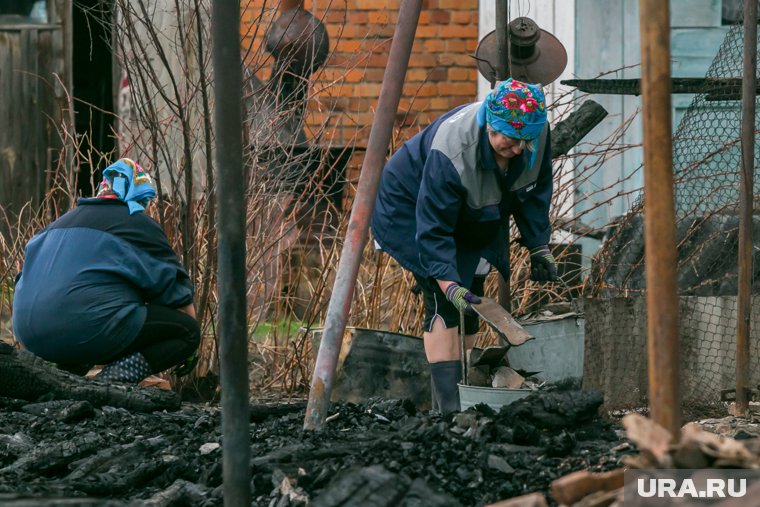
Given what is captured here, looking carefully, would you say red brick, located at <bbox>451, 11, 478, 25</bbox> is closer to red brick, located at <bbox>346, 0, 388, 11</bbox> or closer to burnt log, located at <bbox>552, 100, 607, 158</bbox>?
red brick, located at <bbox>346, 0, 388, 11</bbox>

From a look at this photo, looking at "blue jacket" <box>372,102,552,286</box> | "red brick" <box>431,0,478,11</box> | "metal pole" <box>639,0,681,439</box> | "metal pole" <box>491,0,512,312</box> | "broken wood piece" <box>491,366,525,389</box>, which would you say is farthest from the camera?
Result: "red brick" <box>431,0,478,11</box>

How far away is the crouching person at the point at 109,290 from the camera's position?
652 cm

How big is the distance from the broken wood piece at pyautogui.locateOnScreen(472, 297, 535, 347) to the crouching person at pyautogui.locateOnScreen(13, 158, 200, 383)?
2120 millimetres

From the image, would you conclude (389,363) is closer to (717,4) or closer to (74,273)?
(74,273)

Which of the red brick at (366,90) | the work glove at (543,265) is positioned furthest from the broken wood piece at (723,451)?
the red brick at (366,90)

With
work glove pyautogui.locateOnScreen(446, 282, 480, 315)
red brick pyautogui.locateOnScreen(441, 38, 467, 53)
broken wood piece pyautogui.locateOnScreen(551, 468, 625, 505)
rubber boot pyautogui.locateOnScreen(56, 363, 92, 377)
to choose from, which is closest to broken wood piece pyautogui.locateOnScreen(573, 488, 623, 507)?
broken wood piece pyautogui.locateOnScreen(551, 468, 625, 505)

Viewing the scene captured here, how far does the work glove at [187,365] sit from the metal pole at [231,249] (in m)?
3.81

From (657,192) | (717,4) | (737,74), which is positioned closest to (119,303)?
(737,74)

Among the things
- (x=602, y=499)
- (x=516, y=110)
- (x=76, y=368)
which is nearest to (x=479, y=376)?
(x=516, y=110)

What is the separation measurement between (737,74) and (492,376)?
253 centimetres

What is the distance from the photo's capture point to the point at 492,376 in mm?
5508

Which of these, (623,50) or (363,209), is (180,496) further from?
(623,50)

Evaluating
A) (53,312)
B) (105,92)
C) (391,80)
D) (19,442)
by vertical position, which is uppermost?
(105,92)

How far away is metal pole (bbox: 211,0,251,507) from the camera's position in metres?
3.09
